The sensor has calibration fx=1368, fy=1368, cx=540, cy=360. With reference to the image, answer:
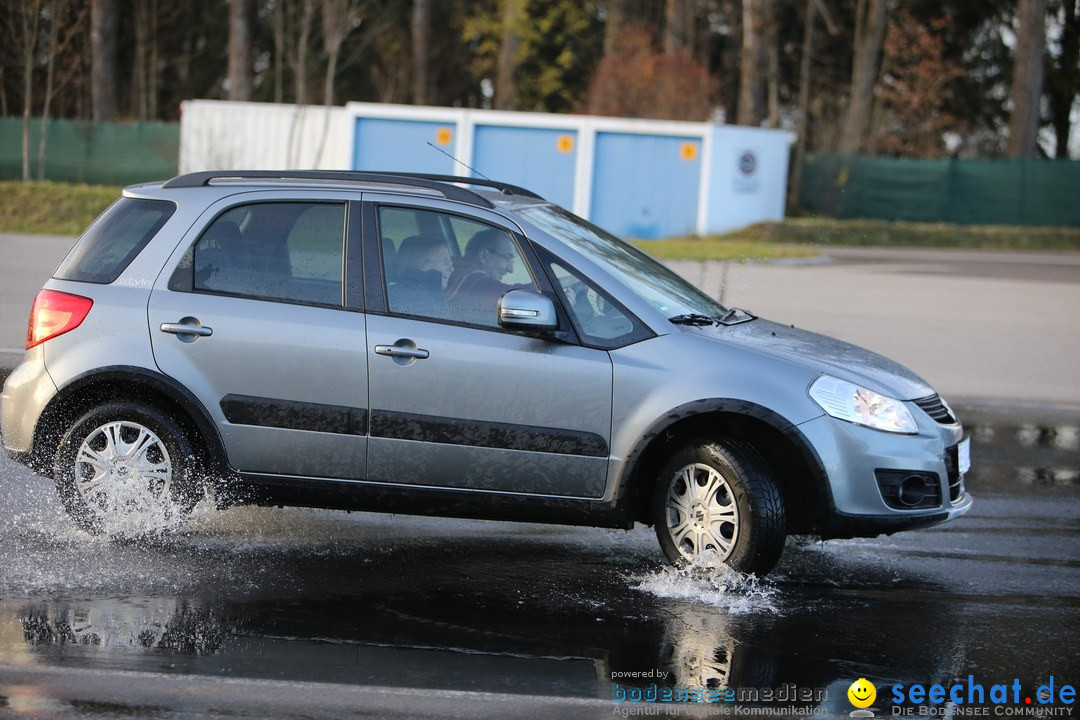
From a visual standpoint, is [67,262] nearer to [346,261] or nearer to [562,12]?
[346,261]

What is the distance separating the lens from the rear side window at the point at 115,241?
617 cm

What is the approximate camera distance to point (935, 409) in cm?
605

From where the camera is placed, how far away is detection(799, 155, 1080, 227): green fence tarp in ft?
119

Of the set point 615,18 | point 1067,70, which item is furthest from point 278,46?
point 1067,70

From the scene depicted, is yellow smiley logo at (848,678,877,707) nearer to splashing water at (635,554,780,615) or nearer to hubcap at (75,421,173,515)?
splashing water at (635,554,780,615)

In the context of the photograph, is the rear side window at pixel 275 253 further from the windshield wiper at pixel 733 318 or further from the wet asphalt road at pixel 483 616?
the windshield wiper at pixel 733 318

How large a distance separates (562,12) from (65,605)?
47.7m

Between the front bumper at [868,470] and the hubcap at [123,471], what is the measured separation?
2.80 metres

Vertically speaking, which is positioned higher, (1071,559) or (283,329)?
(283,329)

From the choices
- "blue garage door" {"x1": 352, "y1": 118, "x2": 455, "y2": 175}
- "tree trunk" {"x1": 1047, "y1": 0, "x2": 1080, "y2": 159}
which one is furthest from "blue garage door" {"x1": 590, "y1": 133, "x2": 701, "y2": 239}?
"tree trunk" {"x1": 1047, "y1": 0, "x2": 1080, "y2": 159}

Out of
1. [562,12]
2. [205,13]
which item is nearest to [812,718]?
[562,12]

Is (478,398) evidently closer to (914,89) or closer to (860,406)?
(860,406)

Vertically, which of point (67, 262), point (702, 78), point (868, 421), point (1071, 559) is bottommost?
point (1071, 559)

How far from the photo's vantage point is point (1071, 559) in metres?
6.73
